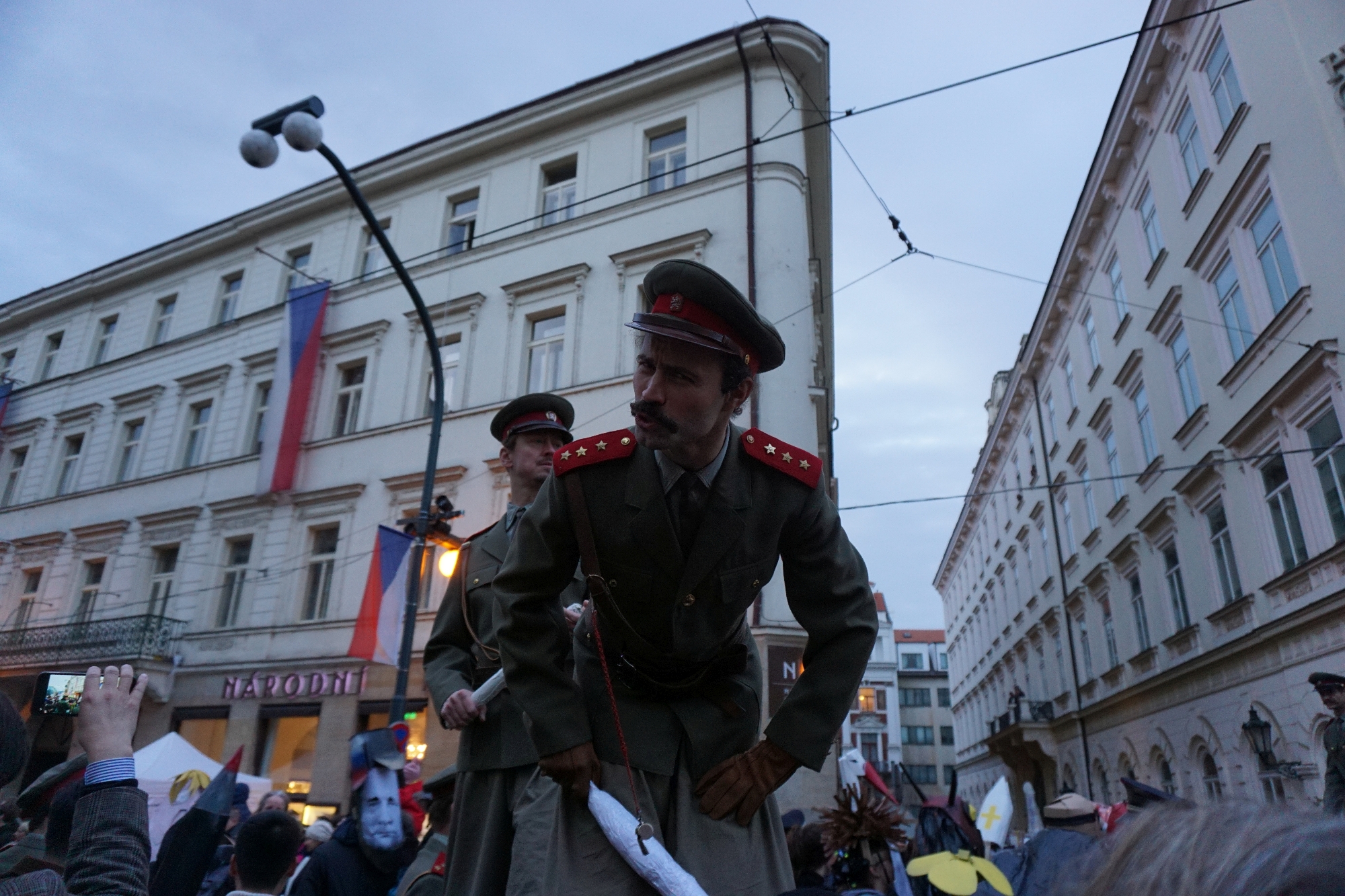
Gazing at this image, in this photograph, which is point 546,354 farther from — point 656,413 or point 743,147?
point 656,413

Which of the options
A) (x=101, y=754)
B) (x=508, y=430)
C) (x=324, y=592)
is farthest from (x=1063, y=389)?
(x=101, y=754)

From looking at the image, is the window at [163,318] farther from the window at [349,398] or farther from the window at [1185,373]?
the window at [1185,373]

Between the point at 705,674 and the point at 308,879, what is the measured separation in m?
2.31

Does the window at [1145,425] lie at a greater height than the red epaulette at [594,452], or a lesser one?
greater

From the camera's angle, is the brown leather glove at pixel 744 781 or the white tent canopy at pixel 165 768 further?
the white tent canopy at pixel 165 768

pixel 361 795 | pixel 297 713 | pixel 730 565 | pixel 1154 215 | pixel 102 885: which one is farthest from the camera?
pixel 1154 215

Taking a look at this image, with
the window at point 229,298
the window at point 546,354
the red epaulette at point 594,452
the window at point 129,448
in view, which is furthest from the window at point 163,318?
the red epaulette at point 594,452

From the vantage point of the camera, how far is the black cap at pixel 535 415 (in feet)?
11.5

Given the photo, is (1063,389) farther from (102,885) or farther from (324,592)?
(102,885)

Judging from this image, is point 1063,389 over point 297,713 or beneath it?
over

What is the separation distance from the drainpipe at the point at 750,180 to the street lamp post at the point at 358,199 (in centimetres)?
552

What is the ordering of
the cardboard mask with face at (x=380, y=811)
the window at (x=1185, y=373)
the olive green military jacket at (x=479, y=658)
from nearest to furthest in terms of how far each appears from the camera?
1. the olive green military jacket at (x=479, y=658)
2. the cardboard mask with face at (x=380, y=811)
3. the window at (x=1185, y=373)

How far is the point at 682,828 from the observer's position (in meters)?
1.97

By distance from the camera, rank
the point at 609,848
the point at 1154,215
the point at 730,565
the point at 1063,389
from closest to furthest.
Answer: the point at 609,848
the point at 730,565
the point at 1154,215
the point at 1063,389
